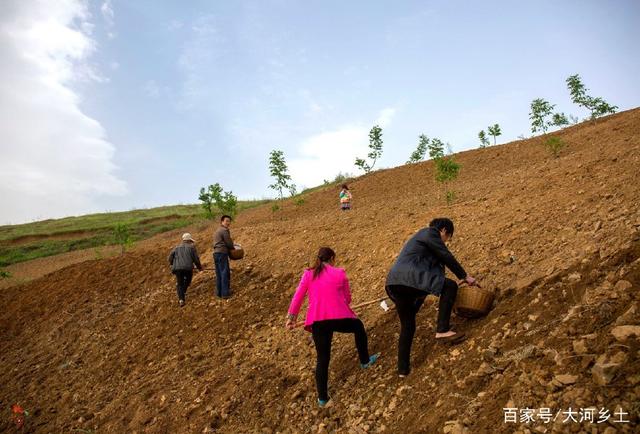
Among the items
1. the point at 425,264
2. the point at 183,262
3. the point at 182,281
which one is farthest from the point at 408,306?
the point at 182,281

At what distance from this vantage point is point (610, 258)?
461 cm

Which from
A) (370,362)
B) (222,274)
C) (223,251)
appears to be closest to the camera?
(370,362)

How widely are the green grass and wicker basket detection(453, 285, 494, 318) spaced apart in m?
23.2

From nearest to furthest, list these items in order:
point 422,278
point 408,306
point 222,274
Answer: point 422,278
point 408,306
point 222,274

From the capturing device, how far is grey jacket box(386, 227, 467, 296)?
4.44 meters

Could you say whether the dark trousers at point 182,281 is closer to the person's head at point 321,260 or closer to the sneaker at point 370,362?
the sneaker at point 370,362

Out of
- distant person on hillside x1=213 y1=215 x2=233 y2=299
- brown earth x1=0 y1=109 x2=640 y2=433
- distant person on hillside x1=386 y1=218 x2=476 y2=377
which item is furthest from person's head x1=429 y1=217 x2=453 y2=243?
distant person on hillside x1=213 y1=215 x2=233 y2=299

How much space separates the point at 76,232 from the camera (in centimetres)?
3412

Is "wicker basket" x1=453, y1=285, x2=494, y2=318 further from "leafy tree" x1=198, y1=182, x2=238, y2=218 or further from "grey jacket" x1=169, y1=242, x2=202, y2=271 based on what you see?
"leafy tree" x1=198, y1=182, x2=238, y2=218

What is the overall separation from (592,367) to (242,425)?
12.8ft

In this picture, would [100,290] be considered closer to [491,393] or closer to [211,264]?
[211,264]

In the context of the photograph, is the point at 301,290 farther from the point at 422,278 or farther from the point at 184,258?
the point at 184,258

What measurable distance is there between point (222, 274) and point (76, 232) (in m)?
30.4

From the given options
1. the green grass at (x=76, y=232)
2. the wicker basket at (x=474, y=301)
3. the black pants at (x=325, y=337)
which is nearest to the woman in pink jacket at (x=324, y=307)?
the black pants at (x=325, y=337)
